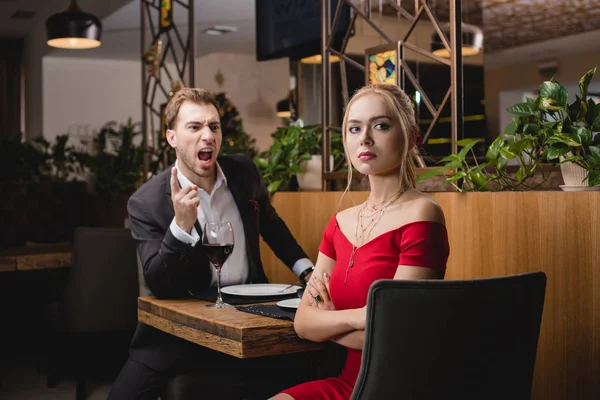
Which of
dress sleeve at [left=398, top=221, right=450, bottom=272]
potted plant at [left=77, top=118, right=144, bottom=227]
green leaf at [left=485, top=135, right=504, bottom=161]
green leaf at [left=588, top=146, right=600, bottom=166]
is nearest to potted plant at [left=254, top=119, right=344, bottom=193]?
green leaf at [left=485, top=135, right=504, bottom=161]

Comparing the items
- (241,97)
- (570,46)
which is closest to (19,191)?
(241,97)

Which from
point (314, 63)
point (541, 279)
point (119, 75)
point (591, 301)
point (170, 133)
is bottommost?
point (591, 301)

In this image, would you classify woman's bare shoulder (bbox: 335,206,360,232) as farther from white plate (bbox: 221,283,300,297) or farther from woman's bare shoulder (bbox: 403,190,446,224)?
white plate (bbox: 221,283,300,297)

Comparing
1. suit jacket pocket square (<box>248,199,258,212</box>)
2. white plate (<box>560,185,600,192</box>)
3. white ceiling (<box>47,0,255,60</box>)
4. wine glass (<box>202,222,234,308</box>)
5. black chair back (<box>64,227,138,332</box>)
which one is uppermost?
white ceiling (<box>47,0,255,60</box>)

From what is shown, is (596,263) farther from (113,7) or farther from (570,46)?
(570,46)

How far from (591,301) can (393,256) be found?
1.92ft

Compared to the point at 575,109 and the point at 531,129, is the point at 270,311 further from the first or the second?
the point at 575,109

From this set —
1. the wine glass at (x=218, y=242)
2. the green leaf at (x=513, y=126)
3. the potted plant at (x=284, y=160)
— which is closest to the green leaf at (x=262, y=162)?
the potted plant at (x=284, y=160)

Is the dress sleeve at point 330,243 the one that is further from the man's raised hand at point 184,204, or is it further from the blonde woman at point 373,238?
the man's raised hand at point 184,204

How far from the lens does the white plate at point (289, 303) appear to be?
6.59ft

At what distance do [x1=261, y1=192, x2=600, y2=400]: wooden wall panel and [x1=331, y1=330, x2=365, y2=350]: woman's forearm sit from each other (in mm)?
644

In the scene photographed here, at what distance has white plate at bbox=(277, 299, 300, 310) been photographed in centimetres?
201

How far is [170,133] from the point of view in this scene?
2.68 metres

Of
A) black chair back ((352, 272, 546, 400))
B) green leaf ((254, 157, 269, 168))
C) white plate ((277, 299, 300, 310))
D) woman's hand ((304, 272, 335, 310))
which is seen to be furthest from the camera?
green leaf ((254, 157, 269, 168))
